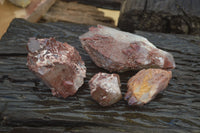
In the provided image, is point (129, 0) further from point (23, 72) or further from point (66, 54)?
point (23, 72)

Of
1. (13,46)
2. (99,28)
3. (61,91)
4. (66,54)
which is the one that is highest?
(99,28)

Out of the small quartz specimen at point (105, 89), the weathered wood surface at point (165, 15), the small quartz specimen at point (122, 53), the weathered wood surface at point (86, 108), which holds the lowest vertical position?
the weathered wood surface at point (86, 108)

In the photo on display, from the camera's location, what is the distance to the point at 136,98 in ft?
4.72

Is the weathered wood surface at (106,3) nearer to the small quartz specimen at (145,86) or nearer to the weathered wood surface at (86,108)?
the weathered wood surface at (86,108)

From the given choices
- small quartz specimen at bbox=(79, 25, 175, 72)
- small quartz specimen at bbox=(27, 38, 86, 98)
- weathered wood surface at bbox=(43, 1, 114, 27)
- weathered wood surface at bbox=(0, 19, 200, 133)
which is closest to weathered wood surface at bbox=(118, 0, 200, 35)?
weathered wood surface at bbox=(43, 1, 114, 27)

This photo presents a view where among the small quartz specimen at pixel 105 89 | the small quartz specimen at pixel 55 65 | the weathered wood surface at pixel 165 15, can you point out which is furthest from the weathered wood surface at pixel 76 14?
the small quartz specimen at pixel 105 89

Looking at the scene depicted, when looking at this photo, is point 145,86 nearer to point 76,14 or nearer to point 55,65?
point 55,65

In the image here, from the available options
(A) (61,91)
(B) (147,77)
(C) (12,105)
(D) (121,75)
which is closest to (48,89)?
(A) (61,91)

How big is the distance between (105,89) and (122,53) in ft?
1.39

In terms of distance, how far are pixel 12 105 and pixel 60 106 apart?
351mm

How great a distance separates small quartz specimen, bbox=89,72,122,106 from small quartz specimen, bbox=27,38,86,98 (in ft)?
0.54

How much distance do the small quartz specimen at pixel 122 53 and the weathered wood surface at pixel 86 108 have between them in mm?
137

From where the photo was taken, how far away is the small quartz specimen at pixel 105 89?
138 centimetres

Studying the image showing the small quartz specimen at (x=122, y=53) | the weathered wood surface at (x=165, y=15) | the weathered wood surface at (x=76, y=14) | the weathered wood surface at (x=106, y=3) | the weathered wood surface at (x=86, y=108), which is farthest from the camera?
the weathered wood surface at (x=106, y=3)
